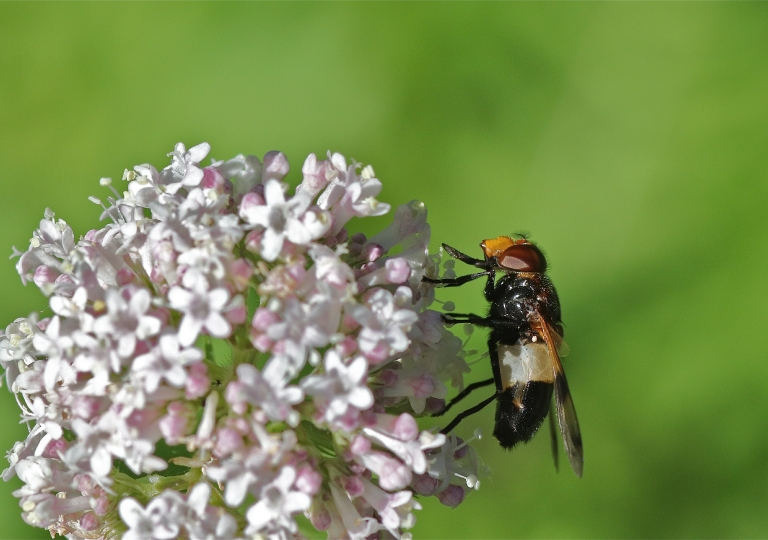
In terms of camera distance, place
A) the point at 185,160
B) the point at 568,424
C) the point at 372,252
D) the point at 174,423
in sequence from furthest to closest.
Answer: the point at 568,424, the point at 185,160, the point at 372,252, the point at 174,423

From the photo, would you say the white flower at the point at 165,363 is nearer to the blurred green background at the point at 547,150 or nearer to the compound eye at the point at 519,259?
the compound eye at the point at 519,259

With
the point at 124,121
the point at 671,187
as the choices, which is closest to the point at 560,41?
the point at 671,187

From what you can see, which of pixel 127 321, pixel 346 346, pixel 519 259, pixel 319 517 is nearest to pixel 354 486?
pixel 319 517

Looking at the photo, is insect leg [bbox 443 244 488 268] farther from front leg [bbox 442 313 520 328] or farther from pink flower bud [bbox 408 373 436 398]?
pink flower bud [bbox 408 373 436 398]

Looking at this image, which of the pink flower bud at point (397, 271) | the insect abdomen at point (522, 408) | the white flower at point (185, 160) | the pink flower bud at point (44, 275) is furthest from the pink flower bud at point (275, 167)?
the insect abdomen at point (522, 408)

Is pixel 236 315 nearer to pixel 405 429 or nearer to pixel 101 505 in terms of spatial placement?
pixel 405 429

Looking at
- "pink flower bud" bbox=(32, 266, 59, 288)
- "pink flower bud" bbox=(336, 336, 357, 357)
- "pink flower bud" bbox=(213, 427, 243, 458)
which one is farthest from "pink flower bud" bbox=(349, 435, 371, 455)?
"pink flower bud" bbox=(32, 266, 59, 288)
